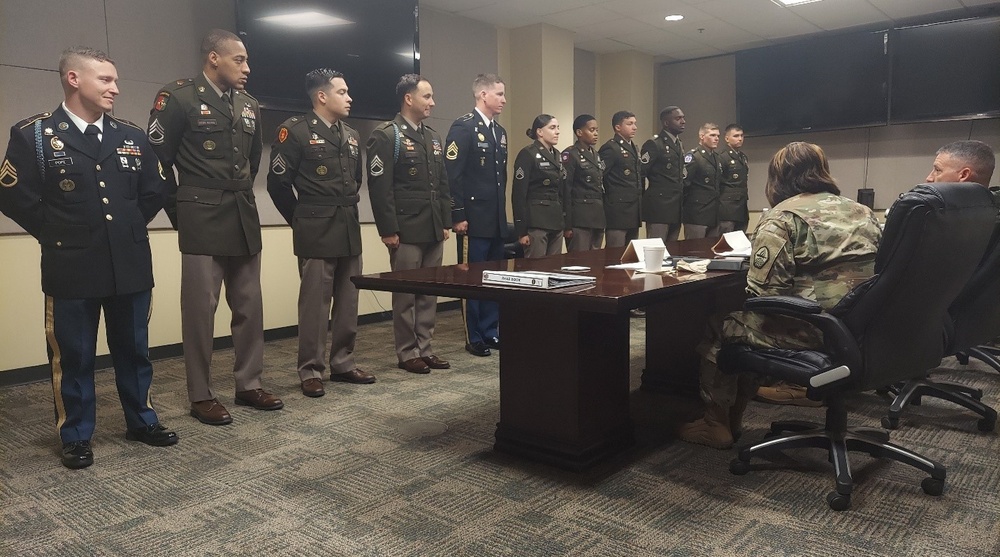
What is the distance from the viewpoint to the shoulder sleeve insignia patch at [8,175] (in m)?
2.36

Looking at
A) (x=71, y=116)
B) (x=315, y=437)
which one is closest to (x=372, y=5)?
(x=71, y=116)

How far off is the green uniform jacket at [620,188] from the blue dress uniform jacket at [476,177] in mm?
1545

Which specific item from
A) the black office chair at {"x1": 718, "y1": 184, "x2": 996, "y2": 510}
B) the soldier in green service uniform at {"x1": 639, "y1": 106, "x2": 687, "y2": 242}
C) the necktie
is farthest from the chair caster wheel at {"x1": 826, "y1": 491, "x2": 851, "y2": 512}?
the soldier in green service uniform at {"x1": 639, "y1": 106, "x2": 687, "y2": 242}

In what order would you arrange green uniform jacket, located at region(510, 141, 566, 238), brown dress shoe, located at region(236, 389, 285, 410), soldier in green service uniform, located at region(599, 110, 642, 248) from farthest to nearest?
soldier in green service uniform, located at region(599, 110, 642, 248) < green uniform jacket, located at region(510, 141, 566, 238) < brown dress shoe, located at region(236, 389, 285, 410)

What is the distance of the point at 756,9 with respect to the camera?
621 centimetres

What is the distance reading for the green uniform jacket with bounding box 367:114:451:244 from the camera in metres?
3.70

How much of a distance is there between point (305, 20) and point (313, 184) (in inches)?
73.2

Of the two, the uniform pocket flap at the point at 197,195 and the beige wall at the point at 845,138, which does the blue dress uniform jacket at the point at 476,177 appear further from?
the beige wall at the point at 845,138

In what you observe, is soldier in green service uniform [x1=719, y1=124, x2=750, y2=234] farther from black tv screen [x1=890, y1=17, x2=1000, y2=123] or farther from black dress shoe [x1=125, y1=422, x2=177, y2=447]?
black dress shoe [x1=125, y1=422, x2=177, y2=447]

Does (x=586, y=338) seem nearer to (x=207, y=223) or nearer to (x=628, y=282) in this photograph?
(x=628, y=282)

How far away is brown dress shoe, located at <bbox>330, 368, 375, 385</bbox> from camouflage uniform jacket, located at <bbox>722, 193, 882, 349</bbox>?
83.4 inches

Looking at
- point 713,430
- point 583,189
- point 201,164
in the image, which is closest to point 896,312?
point 713,430

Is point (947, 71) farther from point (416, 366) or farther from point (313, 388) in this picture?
point (313, 388)

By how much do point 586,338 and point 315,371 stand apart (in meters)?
1.72
